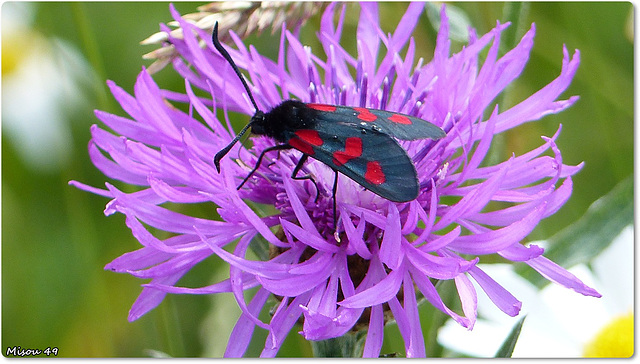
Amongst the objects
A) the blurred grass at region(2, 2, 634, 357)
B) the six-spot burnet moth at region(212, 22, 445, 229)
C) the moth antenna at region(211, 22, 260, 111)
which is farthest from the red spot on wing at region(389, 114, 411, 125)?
the blurred grass at region(2, 2, 634, 357)

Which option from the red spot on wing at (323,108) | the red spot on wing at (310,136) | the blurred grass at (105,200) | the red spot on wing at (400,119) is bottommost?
the blurred grass at (105,200)

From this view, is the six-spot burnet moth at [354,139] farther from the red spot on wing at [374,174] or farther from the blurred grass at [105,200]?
the blurred grass at [105,200]

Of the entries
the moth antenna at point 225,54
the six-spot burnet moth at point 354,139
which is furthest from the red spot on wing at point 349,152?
the moth antenna at point 225,54

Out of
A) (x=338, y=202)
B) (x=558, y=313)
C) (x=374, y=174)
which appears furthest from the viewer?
(x=558, y=313)

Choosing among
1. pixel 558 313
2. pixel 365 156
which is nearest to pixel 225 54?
pixel 365 156

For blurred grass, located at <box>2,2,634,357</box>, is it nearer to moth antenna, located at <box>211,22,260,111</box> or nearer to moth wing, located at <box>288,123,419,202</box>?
moth antenna, located at <box>211,22,260,111</box>

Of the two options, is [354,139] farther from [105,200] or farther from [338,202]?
[105,200]

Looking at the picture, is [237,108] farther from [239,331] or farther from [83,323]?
[83,323]
